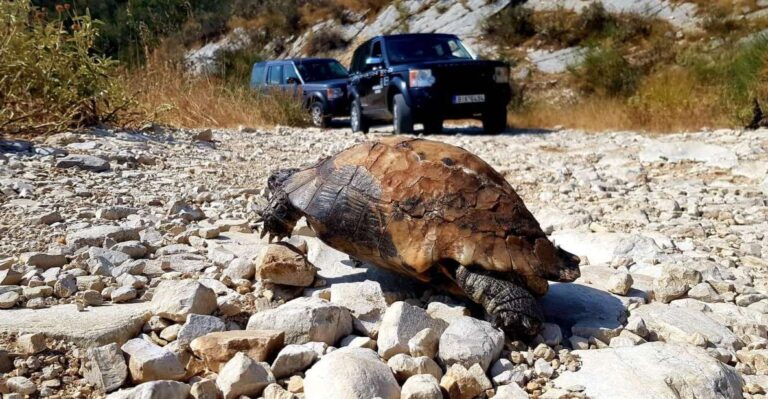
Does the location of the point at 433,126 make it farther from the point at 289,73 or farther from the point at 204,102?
the point at 289,73

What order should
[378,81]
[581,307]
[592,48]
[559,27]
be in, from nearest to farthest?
1. [581,307]
2. [378,81]
3. [592,48]
4. [559,27]

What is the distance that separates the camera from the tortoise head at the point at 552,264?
2768 millimetres

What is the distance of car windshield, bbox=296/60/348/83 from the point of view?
51.1ft

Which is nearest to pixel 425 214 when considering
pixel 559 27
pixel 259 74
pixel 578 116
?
pixel 578 116

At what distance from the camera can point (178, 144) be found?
23.6 ft

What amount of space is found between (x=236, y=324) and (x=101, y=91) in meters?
5.21

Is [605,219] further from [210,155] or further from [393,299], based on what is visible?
[210,155]

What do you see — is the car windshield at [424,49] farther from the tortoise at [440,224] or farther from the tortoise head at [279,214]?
the tortoise at [440,224]

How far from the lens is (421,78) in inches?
431

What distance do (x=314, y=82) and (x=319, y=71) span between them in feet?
2.55

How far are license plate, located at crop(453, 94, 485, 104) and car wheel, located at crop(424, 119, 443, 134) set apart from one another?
45 cm

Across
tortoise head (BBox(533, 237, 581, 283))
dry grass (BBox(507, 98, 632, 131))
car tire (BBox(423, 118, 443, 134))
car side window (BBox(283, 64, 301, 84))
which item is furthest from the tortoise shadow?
car side window (BBox(283, 64, 301, 84))

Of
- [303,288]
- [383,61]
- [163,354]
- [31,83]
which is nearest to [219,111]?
[383,61]

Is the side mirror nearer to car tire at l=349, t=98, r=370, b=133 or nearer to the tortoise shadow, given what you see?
car tire at l=349, t=98, r=370, b=133
